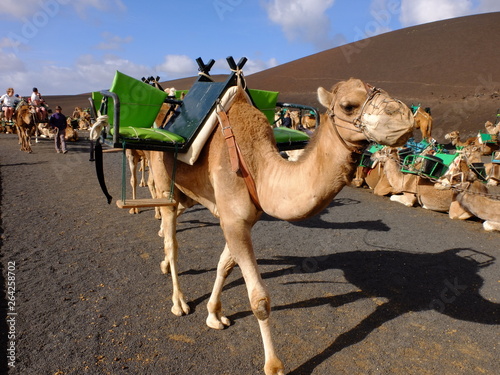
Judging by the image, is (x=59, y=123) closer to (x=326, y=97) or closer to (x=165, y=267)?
(x=165, y=267)

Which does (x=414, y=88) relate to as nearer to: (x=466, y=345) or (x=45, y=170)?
(x=45, y=170)

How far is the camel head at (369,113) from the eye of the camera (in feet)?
6.95

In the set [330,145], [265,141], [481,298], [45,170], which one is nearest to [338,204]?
[481,298]

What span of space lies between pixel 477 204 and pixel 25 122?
16.0 metres

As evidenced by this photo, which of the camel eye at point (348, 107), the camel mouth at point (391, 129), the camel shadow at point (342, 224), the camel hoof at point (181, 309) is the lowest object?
the camel shadow at point (342, 224)

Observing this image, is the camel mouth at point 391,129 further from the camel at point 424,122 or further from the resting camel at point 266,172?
the camel at point 424,122

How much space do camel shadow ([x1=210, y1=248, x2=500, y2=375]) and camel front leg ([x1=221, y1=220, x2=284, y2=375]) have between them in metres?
0.26

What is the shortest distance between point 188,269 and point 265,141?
2.52m

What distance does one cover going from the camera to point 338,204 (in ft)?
30.0

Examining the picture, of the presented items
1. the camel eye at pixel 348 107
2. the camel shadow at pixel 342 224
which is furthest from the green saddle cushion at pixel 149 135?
the camel shadow at pixel 342 224

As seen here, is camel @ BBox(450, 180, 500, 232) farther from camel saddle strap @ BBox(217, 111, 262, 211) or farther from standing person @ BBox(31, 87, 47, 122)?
Result: standing person @ BBox(31, 87, 47, 122)

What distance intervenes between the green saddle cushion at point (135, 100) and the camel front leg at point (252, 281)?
1402mm

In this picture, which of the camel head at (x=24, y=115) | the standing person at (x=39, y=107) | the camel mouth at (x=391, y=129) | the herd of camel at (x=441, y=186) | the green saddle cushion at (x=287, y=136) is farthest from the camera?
the standing person at (x=39, y=107)

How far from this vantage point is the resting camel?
2.27 m
